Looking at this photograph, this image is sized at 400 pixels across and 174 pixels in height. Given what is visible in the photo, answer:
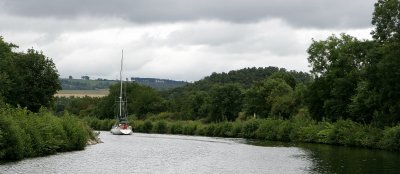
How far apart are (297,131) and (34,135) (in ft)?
164

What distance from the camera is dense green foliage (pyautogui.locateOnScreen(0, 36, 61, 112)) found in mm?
78625

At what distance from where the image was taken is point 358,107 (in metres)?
80.2

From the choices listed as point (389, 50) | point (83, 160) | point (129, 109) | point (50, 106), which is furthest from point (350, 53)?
point (129, 109)

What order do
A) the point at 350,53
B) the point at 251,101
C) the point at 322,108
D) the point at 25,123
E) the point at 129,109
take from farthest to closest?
the point at 129,109 → the point at 251,101 → the point at 322,108 → the point at 350,53 → the point at 25,123

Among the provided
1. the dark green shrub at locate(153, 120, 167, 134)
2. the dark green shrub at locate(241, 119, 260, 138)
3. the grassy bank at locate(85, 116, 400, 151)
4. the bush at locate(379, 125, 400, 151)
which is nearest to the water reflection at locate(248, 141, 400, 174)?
the bush at locate(379, 125, 400, 151)

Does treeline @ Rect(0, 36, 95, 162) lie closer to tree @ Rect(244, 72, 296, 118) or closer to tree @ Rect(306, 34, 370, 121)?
tree @ Rect(306, 34, 370, 121)

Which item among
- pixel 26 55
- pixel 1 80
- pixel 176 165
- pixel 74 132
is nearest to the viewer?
pixel 176 165

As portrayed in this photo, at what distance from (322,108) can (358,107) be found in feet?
49.8

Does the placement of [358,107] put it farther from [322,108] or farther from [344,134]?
[322,108]

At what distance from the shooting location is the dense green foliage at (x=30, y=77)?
78.6 meters

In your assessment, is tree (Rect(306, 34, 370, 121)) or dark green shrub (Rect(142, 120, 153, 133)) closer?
tree (Rect(306, 34, 370, 121))

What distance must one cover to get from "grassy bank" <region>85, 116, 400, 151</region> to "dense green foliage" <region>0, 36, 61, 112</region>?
120 feet

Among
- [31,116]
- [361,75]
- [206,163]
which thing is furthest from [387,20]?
[31,116]

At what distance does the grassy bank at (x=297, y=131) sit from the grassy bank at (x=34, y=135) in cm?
3299
